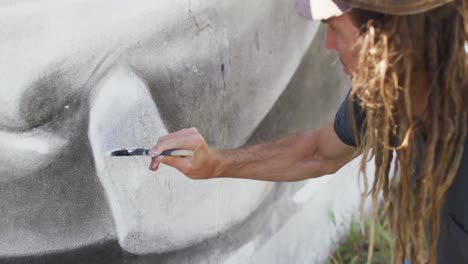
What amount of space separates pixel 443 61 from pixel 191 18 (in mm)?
848

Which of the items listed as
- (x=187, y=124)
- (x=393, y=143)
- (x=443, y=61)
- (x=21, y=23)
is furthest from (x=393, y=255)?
(x=21, y=23)

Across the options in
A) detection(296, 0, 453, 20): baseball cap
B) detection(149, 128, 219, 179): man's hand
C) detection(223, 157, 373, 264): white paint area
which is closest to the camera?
detection(296, 0, 453, 20): baseball cap

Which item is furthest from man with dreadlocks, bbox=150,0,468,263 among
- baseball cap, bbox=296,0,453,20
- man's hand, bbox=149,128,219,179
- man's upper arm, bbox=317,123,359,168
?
man's hand, bbox=149,128,219,179

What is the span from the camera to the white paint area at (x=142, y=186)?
2137 mm

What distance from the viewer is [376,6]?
64.3 inches

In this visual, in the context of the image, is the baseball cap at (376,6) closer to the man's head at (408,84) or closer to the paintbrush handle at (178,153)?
the man's head at (408,84)

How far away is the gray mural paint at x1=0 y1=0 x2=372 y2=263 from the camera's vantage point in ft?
6.34

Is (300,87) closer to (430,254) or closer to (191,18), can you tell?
(191,18)

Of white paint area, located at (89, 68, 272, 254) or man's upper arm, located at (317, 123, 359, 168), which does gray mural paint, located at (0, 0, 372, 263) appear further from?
man's upper arm, located at (317, 123, 359, 168)

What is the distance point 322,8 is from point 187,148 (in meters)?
0.58

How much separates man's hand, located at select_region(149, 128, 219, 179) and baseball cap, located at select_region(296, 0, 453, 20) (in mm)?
525

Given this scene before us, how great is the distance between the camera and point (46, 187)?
6.63 ft

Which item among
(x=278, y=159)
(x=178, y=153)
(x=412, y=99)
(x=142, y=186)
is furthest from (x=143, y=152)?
(x=412, y=99)

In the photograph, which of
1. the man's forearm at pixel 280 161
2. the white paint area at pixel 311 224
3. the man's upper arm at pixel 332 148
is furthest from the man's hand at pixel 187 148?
the white paint area at pixel 311 224
